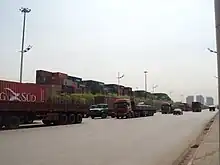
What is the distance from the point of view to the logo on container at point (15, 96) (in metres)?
29.5

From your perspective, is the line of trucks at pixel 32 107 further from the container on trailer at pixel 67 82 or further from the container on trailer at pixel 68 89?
the container on trailer at pixel 67 82

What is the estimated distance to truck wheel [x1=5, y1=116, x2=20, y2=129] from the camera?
Answer: 28.7m

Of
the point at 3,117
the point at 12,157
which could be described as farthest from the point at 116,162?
the point at 3,117

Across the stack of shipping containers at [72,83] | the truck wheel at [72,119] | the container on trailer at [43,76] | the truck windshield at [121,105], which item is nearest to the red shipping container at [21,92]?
the truck wheel at [72,119]

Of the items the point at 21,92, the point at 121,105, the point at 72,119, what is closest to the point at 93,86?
the point at 121,105

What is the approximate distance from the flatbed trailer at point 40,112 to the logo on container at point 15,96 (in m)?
0.68

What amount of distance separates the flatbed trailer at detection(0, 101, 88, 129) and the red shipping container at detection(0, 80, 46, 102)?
0.79 m

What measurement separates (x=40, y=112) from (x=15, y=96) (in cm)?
285

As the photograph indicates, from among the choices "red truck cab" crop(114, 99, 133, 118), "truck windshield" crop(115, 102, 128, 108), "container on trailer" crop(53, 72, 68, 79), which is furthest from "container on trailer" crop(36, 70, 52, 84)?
"truck windshield" crop(115, 102, 128, 108)

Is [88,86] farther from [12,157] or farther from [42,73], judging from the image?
[12,157]

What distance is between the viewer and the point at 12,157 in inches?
494

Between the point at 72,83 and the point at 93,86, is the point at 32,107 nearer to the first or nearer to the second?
the point at 72,83

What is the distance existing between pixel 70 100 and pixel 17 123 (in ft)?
30.0

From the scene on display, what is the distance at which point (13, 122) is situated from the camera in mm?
29188
